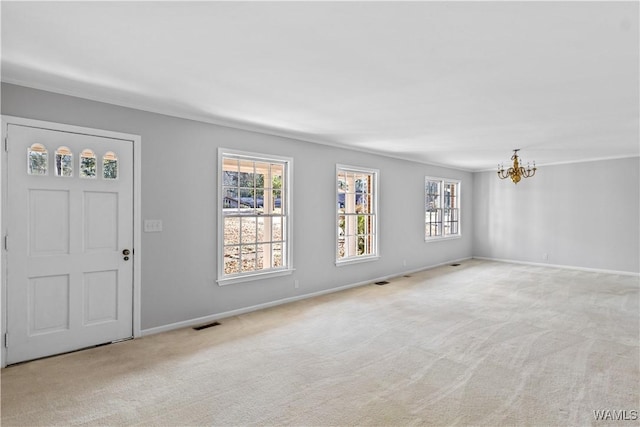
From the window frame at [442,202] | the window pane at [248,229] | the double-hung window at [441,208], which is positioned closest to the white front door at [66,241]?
the window pane at [248,229]

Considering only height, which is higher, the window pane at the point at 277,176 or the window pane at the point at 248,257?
the window pane at the point at 277,176

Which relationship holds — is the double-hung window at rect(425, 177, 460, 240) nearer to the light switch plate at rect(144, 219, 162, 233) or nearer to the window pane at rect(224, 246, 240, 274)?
the window pane at rect(224, 246, 240, 274)

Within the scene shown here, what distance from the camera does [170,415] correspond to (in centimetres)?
231

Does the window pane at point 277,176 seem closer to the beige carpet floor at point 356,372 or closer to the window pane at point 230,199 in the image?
the window pane at point 230,199

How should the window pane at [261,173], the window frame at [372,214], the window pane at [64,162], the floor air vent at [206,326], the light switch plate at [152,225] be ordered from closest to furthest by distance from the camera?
the window pane at [64,162] < the light switch plate at [152,225] < the floor air vent at [206,326] < the window pane at [261,173] < the window frame at [372,214]

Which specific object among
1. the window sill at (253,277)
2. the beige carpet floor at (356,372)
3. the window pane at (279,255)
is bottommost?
the beige carpet floor at (356,372)

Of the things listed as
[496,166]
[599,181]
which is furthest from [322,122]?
[599,181]

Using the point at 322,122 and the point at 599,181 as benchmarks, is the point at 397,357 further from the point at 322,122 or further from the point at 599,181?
the point at 599,181

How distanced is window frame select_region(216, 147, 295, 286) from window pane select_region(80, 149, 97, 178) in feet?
4.29

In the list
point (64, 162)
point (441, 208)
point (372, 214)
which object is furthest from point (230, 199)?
point (441, 208)

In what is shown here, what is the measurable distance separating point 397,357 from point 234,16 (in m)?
3.00

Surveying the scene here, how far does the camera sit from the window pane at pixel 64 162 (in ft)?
10.5

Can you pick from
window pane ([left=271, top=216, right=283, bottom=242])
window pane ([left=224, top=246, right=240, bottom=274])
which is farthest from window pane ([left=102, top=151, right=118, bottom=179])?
window pane ([left=271, top=216, right=283, bottom=242])

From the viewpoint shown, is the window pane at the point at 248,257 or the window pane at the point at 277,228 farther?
the window pane at the point at 277,228
